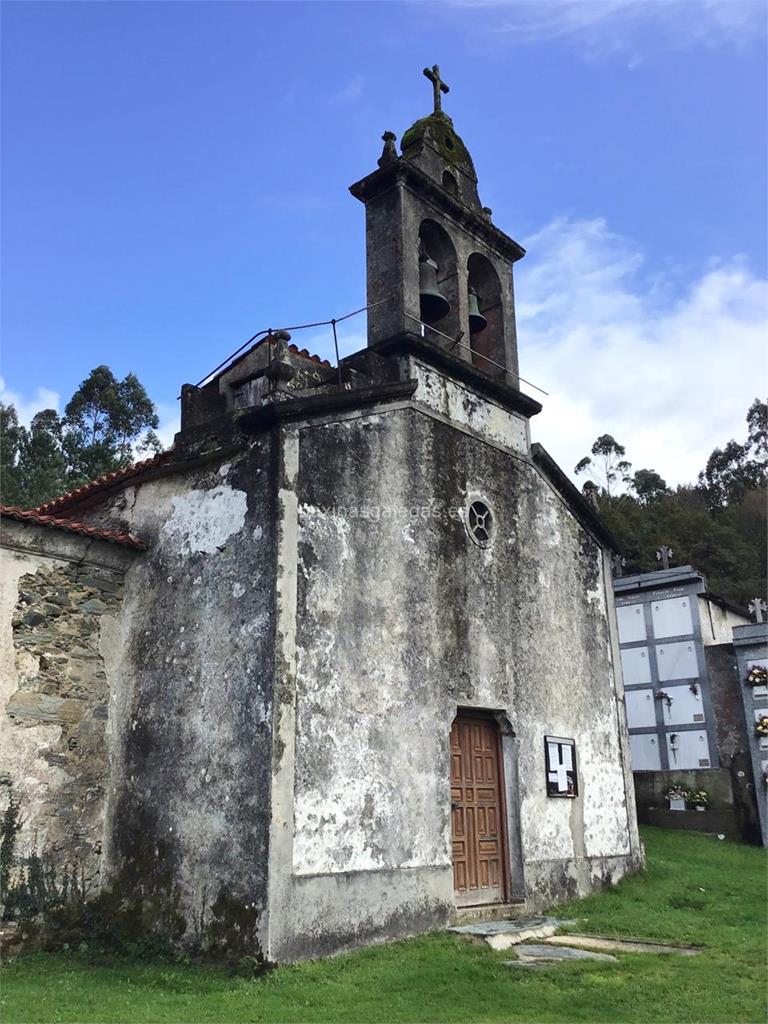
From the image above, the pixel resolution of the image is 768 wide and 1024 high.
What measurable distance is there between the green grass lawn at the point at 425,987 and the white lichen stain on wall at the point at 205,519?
401cm

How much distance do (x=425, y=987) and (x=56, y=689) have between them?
15.7 feet

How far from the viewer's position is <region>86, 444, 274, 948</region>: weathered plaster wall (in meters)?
7.84

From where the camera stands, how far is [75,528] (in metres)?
9.38

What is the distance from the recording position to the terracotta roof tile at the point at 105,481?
1004 centimetres

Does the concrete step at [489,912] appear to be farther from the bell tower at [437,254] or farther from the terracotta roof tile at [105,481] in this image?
the bell tower at [437,254]

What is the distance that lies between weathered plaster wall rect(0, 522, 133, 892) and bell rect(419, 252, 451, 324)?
202 inches

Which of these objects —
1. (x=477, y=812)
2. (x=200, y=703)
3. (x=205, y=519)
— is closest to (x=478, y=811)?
(x=477, y=812)

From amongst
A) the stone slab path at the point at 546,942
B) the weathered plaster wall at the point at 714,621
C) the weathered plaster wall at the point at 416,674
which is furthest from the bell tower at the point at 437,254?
the weathered plaster wall at the point at 714,621

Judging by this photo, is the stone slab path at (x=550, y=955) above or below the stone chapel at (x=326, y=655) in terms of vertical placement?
below

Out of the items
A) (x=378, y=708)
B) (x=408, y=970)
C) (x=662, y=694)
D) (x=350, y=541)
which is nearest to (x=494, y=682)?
(x=378, y=708)

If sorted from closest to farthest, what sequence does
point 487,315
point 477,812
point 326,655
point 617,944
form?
point 617,944, point 326,655, point 477,812, point 487,315

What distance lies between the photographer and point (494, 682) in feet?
34.1

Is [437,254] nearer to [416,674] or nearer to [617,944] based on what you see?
[416,674]

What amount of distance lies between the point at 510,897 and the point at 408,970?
3.02 metres
